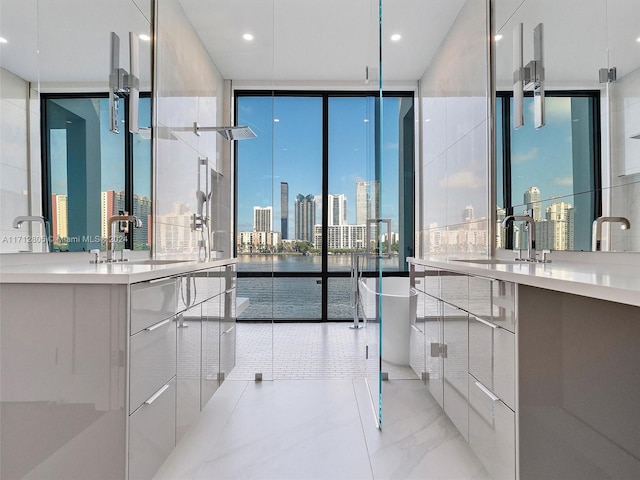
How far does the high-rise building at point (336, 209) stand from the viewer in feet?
15.8

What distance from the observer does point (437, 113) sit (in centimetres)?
379

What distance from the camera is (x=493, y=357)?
4.89ft

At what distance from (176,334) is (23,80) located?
4.03ft

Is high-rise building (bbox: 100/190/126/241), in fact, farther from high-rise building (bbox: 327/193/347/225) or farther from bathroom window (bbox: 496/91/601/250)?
high-rise building (bbox: 327/193/347/225)

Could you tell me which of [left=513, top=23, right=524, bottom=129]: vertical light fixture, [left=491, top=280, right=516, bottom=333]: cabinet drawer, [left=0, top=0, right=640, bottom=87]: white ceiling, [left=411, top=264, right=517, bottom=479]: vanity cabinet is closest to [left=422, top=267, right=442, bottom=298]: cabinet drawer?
[left=411, top=264, right=517, bottom=479]: vanity cabinet

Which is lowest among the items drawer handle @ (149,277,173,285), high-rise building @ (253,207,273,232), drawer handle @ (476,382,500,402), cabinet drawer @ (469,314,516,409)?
drawer handle @ (476,382,500,402)

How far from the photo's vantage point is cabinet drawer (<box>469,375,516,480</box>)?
1.35 meters

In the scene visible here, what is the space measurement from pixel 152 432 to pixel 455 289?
152cm

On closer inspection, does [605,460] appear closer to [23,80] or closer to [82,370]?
[82,370]

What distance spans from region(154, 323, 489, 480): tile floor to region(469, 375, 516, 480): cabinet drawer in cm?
20

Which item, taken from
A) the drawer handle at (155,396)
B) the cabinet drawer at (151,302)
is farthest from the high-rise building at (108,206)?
the drawer handle at (155,396)

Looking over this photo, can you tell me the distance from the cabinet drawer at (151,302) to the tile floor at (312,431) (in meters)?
0.72

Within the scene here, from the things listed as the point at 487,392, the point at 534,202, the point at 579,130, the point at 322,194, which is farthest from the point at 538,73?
the point at 322,194
